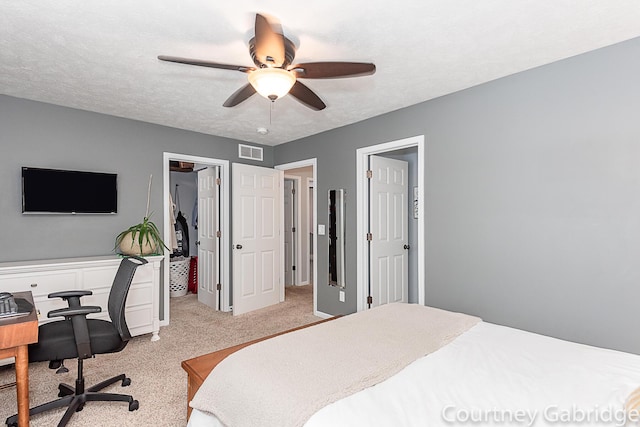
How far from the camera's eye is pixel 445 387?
1299mm

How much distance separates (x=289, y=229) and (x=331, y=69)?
4380 millimetres

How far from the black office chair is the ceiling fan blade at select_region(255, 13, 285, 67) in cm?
172

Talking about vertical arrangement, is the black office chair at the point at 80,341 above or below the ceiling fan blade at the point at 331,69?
below

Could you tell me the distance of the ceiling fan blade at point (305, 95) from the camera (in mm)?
2164

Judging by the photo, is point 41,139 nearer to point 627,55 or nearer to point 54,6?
point 54,6

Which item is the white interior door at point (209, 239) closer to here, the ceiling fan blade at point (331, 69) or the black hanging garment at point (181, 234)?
the black hanging garment at point (181, 234)

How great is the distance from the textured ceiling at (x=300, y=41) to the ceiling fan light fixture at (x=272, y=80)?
0.28 meters

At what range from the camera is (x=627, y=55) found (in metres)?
2.13

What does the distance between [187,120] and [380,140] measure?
2190 mm

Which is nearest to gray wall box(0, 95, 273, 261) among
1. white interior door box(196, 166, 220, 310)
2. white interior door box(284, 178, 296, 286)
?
white interior door box(196, 166, 220, 310)

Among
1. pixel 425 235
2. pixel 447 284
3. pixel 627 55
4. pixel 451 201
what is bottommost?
pixel 447 284

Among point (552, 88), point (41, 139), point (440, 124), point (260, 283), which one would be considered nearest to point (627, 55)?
point (552, 88)

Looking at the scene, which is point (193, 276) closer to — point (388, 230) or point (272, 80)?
point (388, 230)

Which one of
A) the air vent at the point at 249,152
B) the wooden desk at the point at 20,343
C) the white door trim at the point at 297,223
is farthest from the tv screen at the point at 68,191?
the white door trim at the point at 297,223
